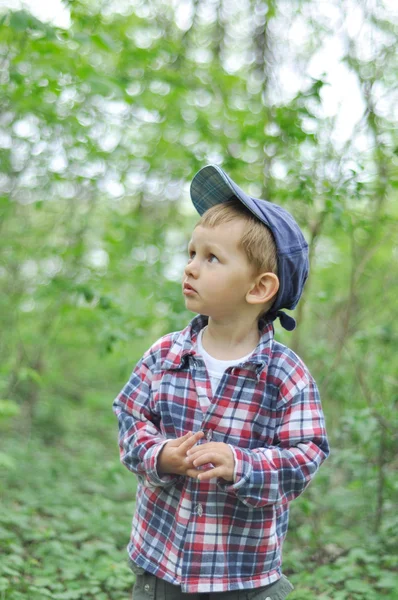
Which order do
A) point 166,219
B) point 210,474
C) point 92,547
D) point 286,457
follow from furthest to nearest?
point 166,219, point 92,547, point 286,457, point 210,474

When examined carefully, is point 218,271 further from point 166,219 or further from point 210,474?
point 166,219

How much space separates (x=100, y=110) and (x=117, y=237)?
1.08 m

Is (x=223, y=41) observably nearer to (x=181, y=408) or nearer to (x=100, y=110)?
Result: (x=100, y=110)

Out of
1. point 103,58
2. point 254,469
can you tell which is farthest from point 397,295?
point 254,469

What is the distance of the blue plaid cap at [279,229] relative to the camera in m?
1.85

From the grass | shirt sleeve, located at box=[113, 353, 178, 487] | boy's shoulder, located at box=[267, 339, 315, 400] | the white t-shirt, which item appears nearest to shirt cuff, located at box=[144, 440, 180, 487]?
shirt sleeve, located at box=[113, 353, 178, 487]

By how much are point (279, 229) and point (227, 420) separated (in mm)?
568

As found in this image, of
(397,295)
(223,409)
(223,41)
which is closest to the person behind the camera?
(223,409)

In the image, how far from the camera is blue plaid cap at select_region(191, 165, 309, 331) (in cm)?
185

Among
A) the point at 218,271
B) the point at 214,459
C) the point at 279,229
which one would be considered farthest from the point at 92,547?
the point at 279,229

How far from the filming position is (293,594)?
3.18 m

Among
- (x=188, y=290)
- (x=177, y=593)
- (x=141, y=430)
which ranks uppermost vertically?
(x=188, y=290)

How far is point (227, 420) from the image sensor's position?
181 centimetres

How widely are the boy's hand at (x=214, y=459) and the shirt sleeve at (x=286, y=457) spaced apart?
0.06 ft
